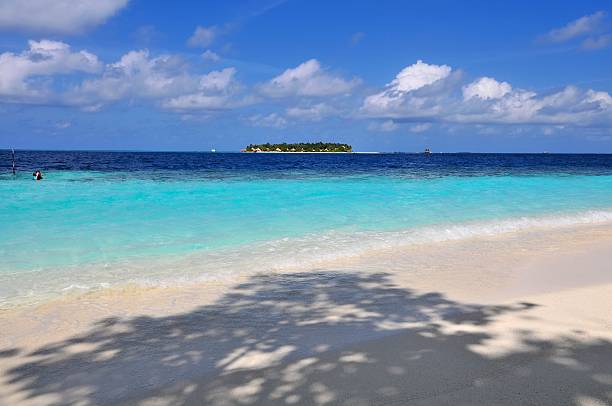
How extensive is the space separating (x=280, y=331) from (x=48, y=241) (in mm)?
8667

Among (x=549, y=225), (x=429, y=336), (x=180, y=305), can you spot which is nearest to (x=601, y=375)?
(x=429, y=336)

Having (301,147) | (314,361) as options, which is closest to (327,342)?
(314,361)

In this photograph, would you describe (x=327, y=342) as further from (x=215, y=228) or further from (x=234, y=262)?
(x=215, y=228)

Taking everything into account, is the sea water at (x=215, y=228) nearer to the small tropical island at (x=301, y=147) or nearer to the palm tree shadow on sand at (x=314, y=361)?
the palm tree shadow on sand at (x=314, y=361)

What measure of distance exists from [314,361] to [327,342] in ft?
1.66

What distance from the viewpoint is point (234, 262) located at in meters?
9.00

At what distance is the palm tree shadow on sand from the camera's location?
3656 mm

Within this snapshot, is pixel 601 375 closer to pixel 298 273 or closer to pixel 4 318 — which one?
pixel 298 273

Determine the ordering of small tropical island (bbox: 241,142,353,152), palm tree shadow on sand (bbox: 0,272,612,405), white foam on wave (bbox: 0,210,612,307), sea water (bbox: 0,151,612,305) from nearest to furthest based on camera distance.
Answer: palm tree shadow on sand (bbox: 0,272,612,405) → white foam on wave (bbox: 0,210,612,307) → sea water (bbox: 0,151,612,305) → small tropical island (bbox: 241,142,353,152)

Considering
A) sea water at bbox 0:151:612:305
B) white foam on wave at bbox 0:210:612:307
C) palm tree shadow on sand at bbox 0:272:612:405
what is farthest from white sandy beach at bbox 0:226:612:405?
sea water at bbox 0:151:612:305

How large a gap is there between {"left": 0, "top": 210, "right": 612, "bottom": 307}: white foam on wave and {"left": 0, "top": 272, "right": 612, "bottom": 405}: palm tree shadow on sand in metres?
2.15

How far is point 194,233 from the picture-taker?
12.5 metres

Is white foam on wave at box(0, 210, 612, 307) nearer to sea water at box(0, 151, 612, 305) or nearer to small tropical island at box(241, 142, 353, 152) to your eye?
sea water at box(0, 151, 612, 305)

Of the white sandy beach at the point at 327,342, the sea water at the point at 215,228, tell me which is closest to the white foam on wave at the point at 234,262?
the sea water at the point at 215,228
